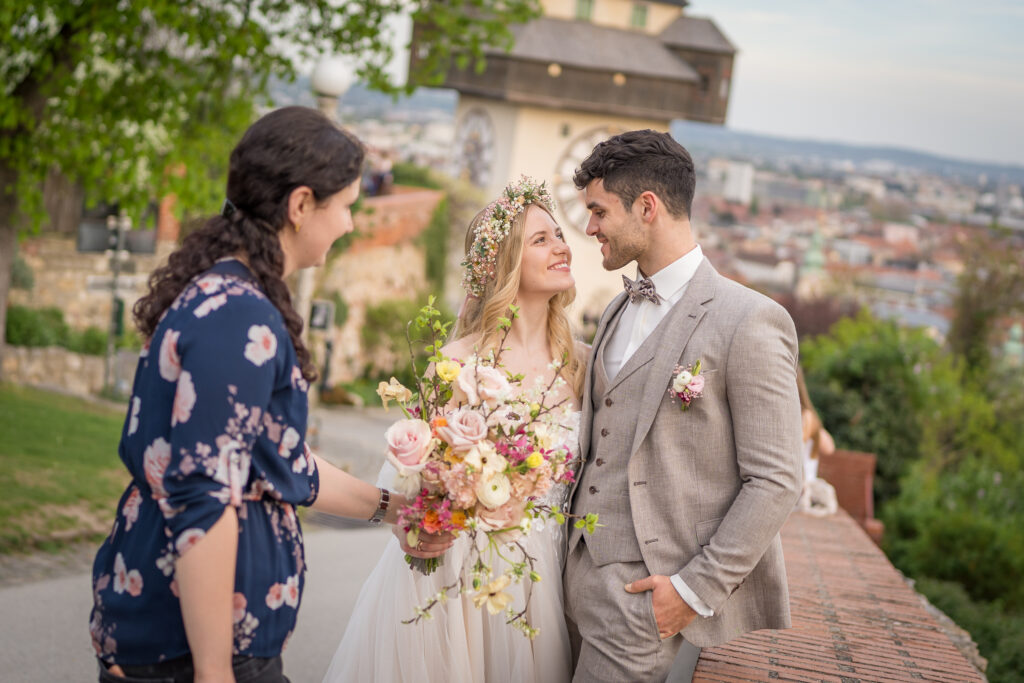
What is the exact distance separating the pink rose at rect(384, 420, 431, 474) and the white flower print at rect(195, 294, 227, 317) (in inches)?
32.4

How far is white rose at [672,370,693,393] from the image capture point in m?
2.79

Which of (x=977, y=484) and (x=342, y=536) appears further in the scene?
(x=977, y=484)

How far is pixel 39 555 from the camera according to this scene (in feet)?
21.7

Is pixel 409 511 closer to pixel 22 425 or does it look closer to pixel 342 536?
pixel 342 536

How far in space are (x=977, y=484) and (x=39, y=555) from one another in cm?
850

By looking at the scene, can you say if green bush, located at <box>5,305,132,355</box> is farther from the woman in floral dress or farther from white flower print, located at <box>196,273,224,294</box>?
white flower print, located at <box>196,273,224,294</box>

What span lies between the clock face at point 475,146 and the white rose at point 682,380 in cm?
2793

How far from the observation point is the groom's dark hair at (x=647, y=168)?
2979 mm

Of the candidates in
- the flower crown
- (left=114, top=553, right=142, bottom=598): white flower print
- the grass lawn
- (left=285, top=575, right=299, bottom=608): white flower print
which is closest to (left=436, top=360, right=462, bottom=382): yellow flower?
(left=285, top=575, right=299, bottom=608): white flower print

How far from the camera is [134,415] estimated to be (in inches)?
83.5

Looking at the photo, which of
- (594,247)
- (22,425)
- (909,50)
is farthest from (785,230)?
(22,425)

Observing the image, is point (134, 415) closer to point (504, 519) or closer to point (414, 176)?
point (504, 519)

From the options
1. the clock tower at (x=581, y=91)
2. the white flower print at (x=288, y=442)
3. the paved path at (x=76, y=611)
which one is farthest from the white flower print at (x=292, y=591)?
the clock tower at (x=581, y=91)

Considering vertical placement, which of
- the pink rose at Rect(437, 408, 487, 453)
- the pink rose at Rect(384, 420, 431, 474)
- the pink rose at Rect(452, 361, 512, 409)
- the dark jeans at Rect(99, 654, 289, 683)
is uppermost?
the pink rose at Rect(452, 361, 512, 409)
